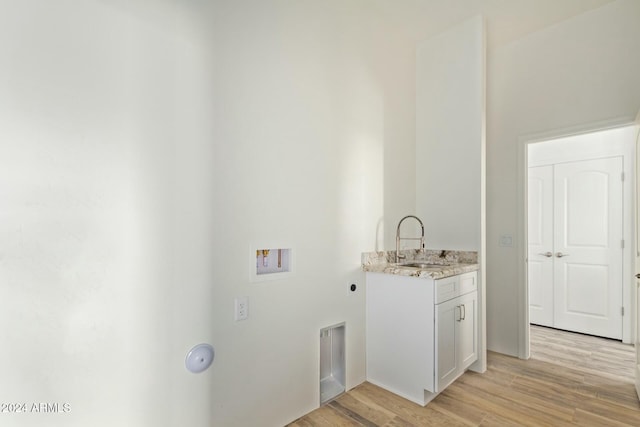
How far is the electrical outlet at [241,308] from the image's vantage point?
1.62 meters

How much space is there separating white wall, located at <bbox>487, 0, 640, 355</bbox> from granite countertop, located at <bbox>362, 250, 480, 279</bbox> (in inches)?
23.5

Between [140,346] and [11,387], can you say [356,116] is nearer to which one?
[140,346]

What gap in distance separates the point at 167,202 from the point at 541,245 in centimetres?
437

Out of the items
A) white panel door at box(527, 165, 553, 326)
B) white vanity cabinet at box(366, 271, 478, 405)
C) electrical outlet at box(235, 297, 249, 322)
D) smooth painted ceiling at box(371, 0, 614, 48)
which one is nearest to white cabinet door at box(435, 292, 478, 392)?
white vanity cabinet at box(366, 271, 478, 405)

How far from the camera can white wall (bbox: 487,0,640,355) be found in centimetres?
252

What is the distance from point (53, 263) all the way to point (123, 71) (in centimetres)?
81

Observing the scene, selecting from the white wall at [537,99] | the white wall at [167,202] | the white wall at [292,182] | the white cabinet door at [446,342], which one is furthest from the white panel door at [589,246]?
the white wall at [167,202]

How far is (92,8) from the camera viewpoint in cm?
118

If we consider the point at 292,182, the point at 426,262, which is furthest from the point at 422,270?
the point at 292,182

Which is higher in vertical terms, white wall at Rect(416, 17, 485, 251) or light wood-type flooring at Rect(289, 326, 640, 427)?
white wall at Rect(416, 17, 485, 251)

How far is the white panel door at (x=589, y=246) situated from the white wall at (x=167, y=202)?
3.10 metres

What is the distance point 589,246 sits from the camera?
351cm

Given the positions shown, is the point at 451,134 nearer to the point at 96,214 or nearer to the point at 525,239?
the point at 525,239

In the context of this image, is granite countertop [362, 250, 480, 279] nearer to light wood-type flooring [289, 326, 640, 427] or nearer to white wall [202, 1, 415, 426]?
white wall [202, 1, 415, 426]
